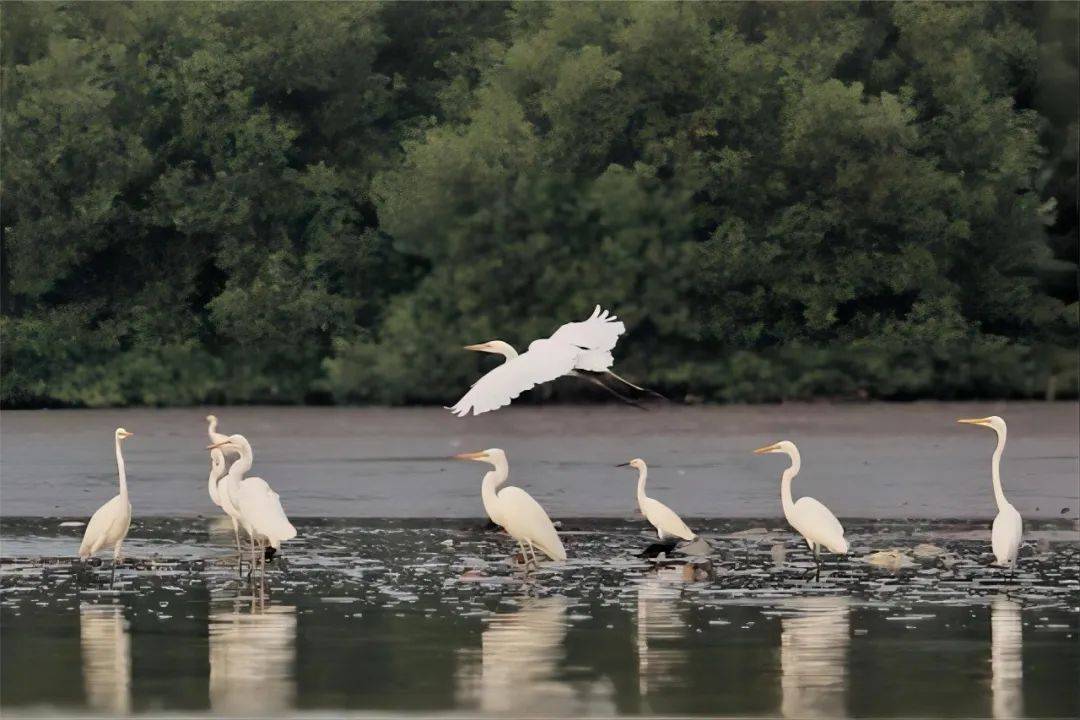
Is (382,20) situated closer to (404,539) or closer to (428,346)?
(428,346)

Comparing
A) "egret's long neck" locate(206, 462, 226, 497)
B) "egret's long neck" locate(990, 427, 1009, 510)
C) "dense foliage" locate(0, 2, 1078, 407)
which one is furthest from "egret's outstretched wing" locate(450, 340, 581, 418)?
Result: "dense foliage" locate(0, 2, 1078, 407)

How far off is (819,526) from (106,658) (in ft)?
16.6

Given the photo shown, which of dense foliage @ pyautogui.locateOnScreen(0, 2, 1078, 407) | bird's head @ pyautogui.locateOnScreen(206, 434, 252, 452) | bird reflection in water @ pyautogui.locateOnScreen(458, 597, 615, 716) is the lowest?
bird reflection in water @ pyautogui.locateOnScreen(458, 597, 615, 716)

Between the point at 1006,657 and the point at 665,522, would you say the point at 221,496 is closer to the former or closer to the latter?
the point at 665,522

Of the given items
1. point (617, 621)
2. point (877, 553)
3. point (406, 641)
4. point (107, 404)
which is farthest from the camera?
point (107, 404)

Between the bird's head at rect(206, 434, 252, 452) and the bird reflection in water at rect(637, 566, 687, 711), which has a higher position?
the bird's head at rect(206, 434, 252, 452)

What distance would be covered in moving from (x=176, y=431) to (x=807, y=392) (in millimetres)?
11805

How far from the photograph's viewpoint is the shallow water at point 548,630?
366 inches

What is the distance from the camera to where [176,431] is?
30.5m

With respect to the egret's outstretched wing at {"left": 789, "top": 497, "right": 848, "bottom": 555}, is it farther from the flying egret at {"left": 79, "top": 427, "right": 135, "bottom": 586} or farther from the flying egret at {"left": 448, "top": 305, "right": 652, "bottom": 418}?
the flying egret at {"left": 79, "top": 427, "right": 135, "bottom": 586}

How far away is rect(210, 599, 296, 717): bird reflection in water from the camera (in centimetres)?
922

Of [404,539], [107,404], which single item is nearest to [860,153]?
[107,404]

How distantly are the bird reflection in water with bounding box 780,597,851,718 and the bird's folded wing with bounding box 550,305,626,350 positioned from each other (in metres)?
3.41

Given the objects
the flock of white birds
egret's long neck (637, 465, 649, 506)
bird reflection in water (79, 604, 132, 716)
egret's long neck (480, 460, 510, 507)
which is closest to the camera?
bird reflection in water (79, 604, 132, 716)
